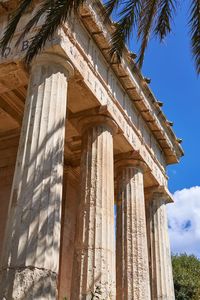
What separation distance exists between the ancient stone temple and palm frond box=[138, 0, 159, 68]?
4.35 feet

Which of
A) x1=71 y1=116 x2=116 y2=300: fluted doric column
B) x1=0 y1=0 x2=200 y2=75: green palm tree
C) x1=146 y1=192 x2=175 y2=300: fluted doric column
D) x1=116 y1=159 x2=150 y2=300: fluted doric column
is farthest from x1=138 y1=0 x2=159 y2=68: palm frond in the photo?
x1=146 y1=192 x2=175 y2=300: fluted doric column

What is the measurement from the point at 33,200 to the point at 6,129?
10.0m

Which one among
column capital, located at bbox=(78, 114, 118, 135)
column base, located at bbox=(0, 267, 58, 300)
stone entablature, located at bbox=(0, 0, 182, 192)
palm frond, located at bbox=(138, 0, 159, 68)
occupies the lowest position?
column base, located at bbox=(0, 267, 58, 300)

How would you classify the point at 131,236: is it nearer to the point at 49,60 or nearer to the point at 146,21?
the point at 49,60

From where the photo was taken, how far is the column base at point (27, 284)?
1009 centimetres

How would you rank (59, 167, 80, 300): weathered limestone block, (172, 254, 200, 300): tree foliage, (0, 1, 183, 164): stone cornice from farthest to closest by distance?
1. (172, 254, 200, 300): tree foliage
2. (59, 167, 80, 300): weathered limestone block
3. (0, 1, 183, 164): stone cornice

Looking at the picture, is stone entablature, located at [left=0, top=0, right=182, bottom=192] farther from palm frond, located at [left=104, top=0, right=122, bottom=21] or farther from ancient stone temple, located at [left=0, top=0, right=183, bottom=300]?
palm frond, located at [left=104, top=0, right=122, bottom=21]

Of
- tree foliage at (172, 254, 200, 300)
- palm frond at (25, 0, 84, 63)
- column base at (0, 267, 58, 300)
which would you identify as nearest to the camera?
column base at (0, 267, 58, 300)

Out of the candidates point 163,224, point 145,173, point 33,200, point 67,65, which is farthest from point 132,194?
point 33,200

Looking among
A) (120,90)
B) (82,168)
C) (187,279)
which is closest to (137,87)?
(120,90)

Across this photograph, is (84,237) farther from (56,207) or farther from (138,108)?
(138,108)

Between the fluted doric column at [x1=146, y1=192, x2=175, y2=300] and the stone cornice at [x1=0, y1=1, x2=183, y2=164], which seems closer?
the stone cornice at [x1=0, y1=1, x2=183, y2=164]

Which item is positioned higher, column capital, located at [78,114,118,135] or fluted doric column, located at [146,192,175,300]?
column capital, located at [78,114,118,135]

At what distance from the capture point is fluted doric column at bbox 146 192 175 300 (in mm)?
20719
